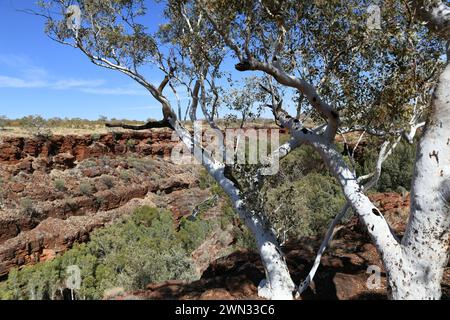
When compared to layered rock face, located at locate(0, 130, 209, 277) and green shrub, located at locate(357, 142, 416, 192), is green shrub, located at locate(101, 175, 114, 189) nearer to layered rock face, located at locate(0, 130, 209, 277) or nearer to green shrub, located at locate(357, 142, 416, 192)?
layered rock face, located at locate(0, 130, 209, 277)

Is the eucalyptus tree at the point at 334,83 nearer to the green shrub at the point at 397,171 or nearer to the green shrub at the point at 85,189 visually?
the green shrub at the point at 397,171

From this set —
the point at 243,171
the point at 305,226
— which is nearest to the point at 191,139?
the point at 243,171

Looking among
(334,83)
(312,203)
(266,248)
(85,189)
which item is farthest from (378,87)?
(85,189)

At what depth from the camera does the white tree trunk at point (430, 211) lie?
3.23 m

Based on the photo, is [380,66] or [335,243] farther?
[335,243]

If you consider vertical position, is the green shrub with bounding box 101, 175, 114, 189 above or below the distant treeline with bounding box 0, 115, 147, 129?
below

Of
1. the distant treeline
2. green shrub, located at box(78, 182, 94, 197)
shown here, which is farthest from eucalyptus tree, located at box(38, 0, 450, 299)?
the distant treeline

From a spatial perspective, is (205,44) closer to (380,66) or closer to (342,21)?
(342,21)

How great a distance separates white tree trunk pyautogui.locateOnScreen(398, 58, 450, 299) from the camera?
10.6ft

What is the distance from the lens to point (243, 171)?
5359mm

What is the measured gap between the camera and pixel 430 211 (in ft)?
10.7

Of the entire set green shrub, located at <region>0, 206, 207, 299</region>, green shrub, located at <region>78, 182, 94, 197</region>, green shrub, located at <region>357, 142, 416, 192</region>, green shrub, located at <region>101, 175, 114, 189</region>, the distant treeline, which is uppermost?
the distant treeline

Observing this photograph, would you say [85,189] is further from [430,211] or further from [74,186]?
[430,211]
